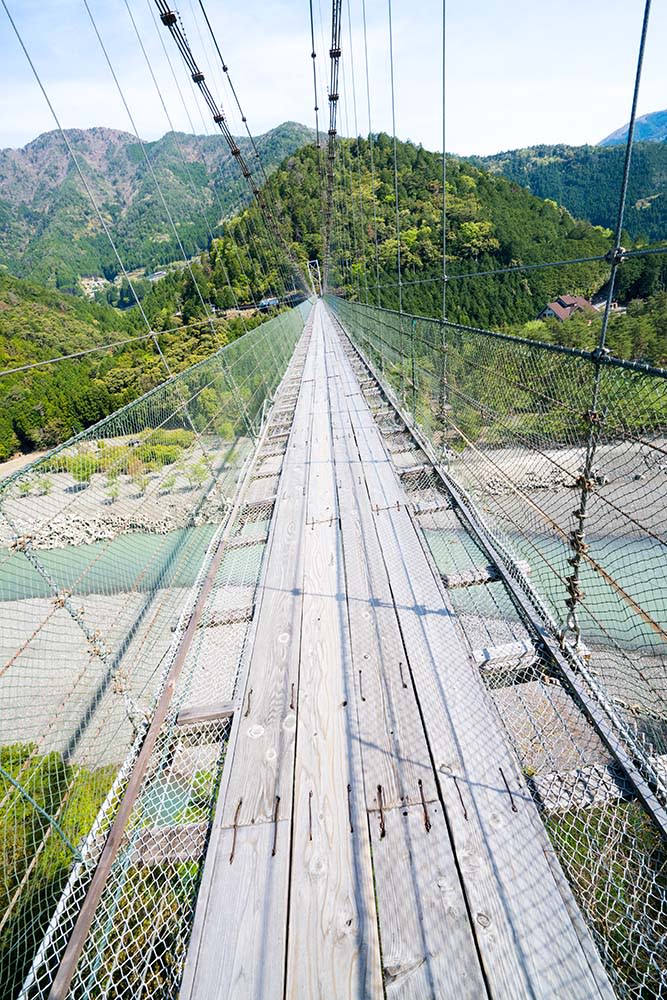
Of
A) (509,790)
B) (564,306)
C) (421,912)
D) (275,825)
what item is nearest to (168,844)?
(275,825)

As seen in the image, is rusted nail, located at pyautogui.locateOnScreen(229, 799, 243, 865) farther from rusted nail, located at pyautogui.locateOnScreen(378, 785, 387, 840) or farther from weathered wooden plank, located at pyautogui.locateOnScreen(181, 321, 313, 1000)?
rusted nail, located at pyautogui.locateOnScreen(378, 785, 387, 840)

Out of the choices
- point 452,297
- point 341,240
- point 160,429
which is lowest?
point 452,297

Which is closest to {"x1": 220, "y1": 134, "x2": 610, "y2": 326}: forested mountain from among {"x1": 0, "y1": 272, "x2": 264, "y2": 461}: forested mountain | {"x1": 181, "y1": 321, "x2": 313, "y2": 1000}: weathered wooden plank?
{"x1": 0, "y1": 272, "x2": 264, "y2": 461}: forested mountain

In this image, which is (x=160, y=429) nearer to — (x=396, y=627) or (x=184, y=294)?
(x=396, y=627)

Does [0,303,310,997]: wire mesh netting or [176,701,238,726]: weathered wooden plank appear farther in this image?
[176,701,238,726]: weathered wooden plank

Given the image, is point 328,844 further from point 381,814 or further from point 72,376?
point 72,376

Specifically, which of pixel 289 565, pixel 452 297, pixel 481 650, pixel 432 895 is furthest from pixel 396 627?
pixel 452 297
